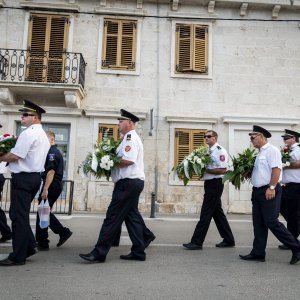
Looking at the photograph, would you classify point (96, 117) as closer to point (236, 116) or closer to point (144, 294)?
point (236, 116)

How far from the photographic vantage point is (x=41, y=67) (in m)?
12.8

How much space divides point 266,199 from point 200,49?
9634 millimetres

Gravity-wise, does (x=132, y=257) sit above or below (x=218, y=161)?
below

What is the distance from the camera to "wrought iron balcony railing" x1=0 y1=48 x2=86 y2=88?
12.6 metres

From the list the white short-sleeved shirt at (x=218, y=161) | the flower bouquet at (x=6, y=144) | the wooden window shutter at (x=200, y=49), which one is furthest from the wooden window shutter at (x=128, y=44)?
the flower bouquet at (x=6, y=144)

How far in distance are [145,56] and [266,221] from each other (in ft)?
31.5

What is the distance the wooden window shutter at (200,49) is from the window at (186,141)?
2.35 meters

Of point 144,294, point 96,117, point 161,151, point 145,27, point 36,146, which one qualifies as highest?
point 145,27

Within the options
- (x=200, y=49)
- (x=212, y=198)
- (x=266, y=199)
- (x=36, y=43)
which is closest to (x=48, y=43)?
(x=36, y=43)

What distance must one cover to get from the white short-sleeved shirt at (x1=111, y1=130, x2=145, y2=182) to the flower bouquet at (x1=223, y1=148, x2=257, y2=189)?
160 cm

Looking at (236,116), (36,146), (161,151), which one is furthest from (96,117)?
(36,146)

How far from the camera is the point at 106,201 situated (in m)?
12.7

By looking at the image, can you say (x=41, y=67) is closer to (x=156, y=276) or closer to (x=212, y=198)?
(x=212, y=198)

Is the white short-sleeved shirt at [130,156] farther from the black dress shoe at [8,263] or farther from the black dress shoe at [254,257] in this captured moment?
the black dress shoe at [254,257]
